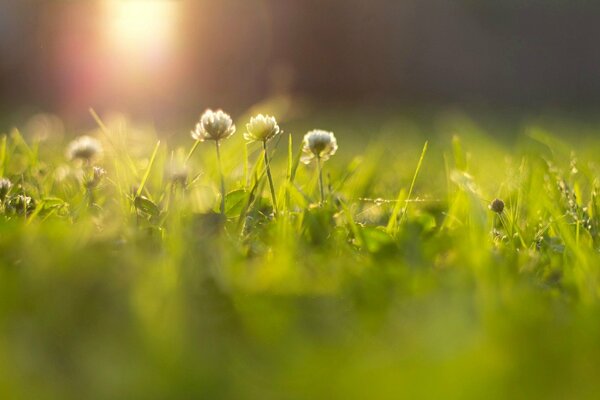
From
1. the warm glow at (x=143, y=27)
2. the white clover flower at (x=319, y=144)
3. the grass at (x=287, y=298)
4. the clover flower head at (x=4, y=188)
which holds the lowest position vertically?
the grass at (x=287, y=298)

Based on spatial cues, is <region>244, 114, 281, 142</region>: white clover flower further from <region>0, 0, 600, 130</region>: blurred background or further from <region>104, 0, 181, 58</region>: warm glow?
<region>0, 0, 600, 130</region>: blurred background

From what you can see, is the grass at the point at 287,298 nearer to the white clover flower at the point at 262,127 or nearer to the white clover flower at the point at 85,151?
the white clover flower at the point at 262,127

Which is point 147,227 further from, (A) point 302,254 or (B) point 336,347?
(B) point 336,347

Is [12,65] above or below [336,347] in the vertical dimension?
above

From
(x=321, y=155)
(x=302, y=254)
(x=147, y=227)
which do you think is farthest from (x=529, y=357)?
(x=321, y=155)

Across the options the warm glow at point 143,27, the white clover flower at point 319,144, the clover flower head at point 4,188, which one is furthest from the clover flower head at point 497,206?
the warm glow at point 143,27

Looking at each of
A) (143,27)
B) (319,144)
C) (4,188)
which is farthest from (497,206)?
(143,27)
